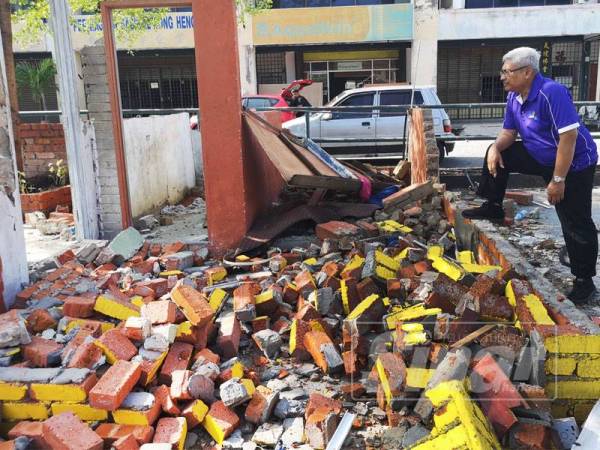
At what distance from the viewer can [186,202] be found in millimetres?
8781

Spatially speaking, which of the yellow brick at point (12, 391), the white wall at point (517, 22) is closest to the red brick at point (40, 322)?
the yellow brick at point (12, 391)

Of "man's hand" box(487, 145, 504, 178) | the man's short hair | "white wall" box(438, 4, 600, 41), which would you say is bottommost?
"man's hand" box(487, 145, 504, 178)

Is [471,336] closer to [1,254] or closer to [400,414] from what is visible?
[400,414]

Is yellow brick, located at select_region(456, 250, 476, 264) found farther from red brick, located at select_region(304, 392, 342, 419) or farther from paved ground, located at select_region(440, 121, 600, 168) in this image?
paved ground, located at select_region(440, 121, 600, 168)

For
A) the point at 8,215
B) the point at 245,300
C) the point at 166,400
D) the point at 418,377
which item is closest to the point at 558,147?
the point at 418,377

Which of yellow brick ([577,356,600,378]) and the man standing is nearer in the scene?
yellow brick ([577,356,600,378])

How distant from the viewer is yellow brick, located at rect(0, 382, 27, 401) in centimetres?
309

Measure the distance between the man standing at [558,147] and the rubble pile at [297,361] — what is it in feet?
2.40

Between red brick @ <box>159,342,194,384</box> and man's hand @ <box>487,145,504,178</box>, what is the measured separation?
2663 millimetres

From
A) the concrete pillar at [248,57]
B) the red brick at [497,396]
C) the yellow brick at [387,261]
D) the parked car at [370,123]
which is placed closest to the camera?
the red brick at [497,396]

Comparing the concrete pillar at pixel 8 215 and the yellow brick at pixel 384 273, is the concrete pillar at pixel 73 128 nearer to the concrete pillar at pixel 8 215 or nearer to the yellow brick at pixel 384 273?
the concrete pillar at pixel 8 215

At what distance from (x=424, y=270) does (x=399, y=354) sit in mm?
1266

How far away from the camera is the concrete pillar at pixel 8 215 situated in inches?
169

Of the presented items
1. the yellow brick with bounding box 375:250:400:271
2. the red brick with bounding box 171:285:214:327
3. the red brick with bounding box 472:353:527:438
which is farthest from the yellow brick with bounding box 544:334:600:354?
the red brick with bounding box 171:285:214:327
